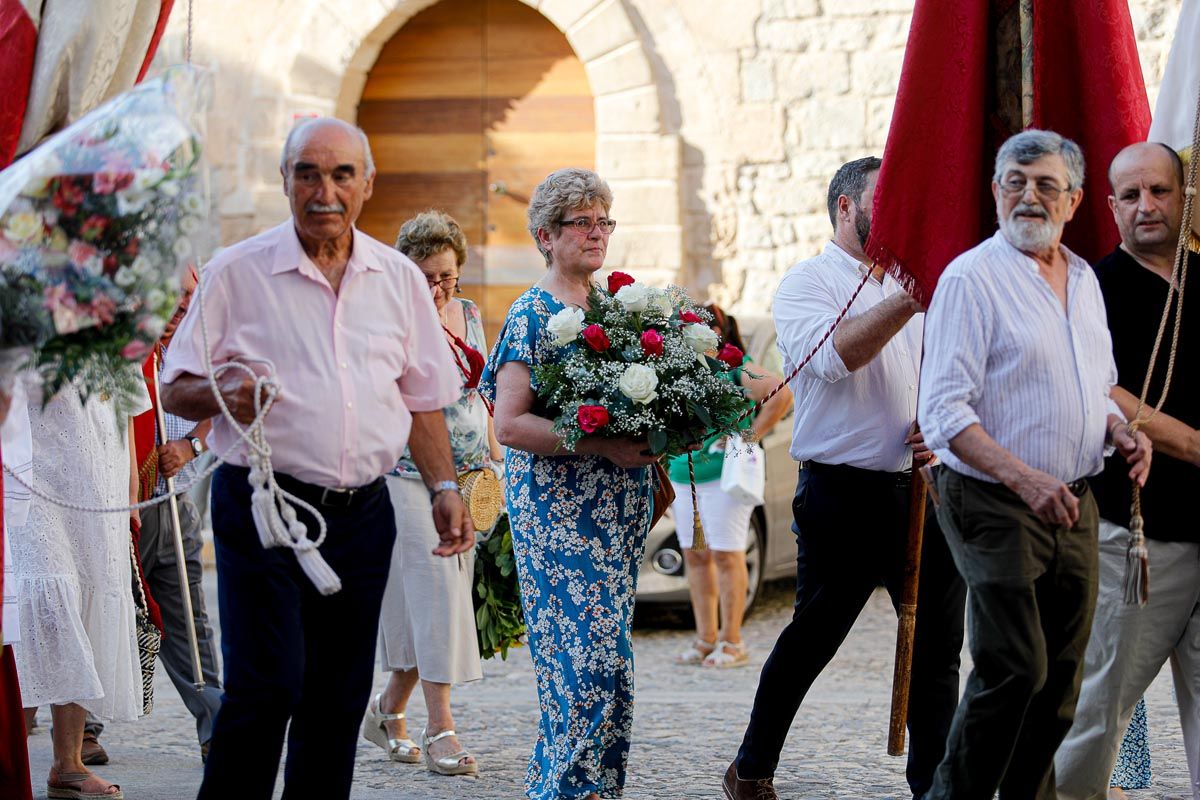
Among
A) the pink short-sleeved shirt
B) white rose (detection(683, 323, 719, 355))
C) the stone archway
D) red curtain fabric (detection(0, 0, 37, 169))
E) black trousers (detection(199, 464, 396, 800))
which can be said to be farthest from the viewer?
the stone archway

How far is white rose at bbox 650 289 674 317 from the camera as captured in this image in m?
5.57

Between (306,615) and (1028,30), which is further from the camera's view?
(1028,30)

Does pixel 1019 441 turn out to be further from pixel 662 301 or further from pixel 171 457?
pixel 171 457

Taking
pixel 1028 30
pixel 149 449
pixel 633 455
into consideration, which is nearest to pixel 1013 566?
pixel 633 455

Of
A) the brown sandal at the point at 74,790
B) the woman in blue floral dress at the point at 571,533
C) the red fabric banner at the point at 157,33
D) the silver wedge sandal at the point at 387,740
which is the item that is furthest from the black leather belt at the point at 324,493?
the silver wedge sandal at the point at 387,740

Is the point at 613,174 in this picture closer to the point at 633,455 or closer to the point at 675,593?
the point at 675,593

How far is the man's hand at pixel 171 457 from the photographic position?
6.66 metres

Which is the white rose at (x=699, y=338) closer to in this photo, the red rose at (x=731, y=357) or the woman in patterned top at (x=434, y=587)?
the red rose at (x=731, y=357)

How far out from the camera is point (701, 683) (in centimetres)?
859

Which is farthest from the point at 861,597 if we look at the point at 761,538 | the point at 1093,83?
the point at 761,538

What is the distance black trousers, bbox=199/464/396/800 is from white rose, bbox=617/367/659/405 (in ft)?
3.35

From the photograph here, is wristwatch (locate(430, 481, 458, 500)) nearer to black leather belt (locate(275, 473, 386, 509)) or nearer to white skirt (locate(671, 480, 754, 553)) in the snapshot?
black leather belt (locate(275, 473, 386, 509))

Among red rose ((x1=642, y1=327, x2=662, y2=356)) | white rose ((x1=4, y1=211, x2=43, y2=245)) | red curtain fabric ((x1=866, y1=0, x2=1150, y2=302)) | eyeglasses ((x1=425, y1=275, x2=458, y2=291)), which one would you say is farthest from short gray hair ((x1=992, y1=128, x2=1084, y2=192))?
eyeglasses ((x1=425, y1=275, x2=458, y2=291))

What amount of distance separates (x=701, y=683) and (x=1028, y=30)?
4.45 metres
